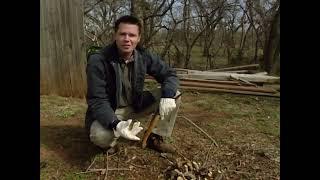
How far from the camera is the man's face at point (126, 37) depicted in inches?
96.3

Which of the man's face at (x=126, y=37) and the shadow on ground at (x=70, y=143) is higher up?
the man's face at (x=126, y=37)

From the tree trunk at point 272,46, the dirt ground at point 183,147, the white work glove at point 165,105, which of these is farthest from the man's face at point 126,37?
the tree trunk at point 272,46

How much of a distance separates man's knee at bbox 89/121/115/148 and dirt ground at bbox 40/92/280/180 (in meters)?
0.15

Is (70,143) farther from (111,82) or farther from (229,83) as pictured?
(229,83)

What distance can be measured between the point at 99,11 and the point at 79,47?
193 inches

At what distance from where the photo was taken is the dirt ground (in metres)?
2.48

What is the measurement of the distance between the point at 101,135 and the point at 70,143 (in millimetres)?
545

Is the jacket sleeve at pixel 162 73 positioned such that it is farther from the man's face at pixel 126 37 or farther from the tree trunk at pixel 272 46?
the tree trunk at pixel 272 46

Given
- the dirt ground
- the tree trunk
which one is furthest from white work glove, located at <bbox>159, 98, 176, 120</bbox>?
the tree trunk

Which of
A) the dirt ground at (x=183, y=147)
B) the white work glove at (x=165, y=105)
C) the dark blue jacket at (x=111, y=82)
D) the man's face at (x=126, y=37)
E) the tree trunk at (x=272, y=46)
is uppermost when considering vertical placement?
the tree trunk at (x=272, y=46)

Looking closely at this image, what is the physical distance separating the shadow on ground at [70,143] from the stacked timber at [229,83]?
2216 millimetres
